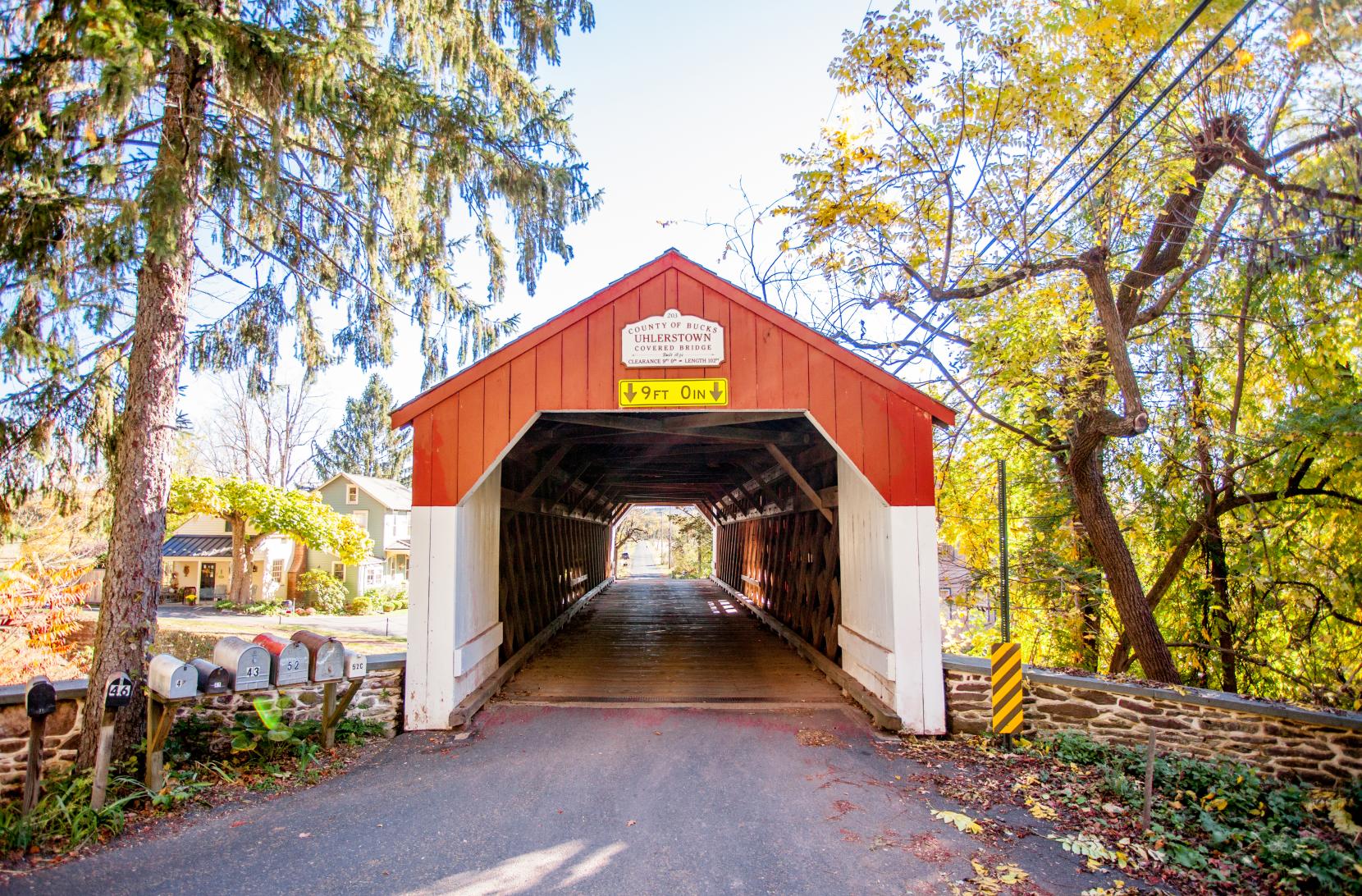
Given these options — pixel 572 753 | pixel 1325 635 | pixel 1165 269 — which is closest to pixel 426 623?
pixel 572 753

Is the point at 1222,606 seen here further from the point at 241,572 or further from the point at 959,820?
the point at 241,572

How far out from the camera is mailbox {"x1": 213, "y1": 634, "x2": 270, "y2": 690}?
4.25 metres

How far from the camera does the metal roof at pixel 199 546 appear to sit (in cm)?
2567

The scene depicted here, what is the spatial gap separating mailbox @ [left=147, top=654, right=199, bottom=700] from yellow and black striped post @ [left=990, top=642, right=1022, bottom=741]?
516 centimetres

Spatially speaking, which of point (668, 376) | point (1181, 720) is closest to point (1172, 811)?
point (1181, 720)

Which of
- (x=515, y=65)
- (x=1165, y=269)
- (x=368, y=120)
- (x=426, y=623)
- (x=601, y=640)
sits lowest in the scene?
(x=601, y=640)

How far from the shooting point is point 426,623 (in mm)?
5535

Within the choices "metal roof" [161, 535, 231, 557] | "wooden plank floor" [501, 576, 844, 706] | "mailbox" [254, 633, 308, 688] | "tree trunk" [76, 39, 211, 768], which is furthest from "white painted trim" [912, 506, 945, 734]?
"metal roof" [161, 535, 231, 557]

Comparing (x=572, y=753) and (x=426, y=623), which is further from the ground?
(x=426, y=623)

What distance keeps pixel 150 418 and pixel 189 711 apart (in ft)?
6.39

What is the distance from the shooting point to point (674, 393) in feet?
19.0

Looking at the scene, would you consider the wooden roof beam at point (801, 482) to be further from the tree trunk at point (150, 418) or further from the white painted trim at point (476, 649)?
the tree trunk at point (150, 418)

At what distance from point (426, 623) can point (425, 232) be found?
3.20 m

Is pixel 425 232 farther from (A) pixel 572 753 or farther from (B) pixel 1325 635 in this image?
(B) pixel 1325 635
